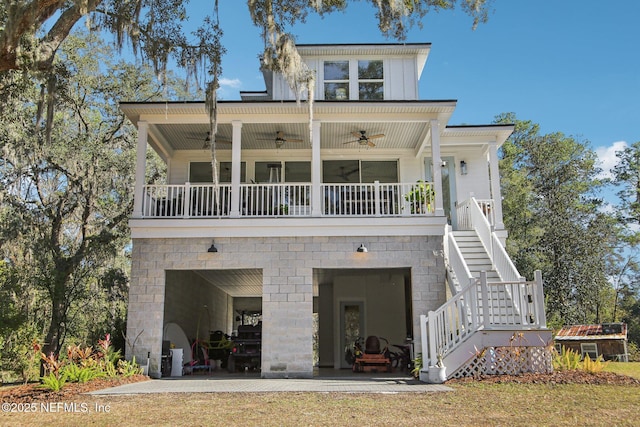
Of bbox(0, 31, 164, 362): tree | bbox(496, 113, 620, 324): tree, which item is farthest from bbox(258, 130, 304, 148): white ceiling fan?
bbox(496, 113, 620, 324): tree

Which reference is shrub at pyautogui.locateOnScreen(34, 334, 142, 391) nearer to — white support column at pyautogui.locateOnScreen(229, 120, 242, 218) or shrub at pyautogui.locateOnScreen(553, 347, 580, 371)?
white support column at pyautogui.locateOnScreen(229, 120, 242, 218)

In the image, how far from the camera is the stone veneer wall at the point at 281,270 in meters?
11.1

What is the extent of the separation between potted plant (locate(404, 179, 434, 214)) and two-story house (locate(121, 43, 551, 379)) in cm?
5

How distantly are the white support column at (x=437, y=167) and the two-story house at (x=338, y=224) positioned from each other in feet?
0.10

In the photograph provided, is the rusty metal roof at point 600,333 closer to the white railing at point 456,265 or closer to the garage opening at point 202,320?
the white railing at point 456,265

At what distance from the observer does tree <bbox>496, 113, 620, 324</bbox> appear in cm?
2262

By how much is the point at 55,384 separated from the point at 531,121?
23.4 meters

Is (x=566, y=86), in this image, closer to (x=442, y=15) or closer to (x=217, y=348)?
(x=442, y=15)

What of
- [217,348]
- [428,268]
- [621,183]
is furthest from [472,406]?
[621,183]

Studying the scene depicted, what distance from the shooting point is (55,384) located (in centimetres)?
807

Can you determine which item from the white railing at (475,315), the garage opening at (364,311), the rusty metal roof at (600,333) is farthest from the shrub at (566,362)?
the rusty metal roof at (600,333)

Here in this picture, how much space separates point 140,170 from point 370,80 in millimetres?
6462

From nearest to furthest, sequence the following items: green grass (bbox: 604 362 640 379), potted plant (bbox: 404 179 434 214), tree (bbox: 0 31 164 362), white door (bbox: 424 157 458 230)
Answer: green grass (bbox: 604 362 640 379) → potted plant (bbox: 404 179 434 214) → white door (bbox: 424 157 458 230) → tree (bbox: 0 31 164 362)

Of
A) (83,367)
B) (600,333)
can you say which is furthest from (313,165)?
(600,333)
